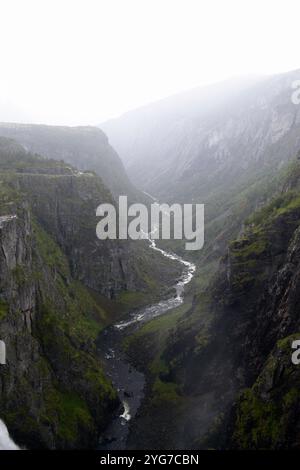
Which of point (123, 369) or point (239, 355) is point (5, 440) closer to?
point (123, 369)

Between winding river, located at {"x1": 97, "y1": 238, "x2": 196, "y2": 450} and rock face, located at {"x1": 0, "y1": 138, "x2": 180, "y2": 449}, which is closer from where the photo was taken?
rock face, located at {"x1": 0, "y1": 138, "x2": 180, "y2": 449}

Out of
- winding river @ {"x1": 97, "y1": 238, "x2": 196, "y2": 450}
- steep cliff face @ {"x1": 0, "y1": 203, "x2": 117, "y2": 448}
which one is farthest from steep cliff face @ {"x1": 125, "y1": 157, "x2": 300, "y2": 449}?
steep cliff face @ {"x1": 0, "y1": 203, "x2": 117, "y2": 448}

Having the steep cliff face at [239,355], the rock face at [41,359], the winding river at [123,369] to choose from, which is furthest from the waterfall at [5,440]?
the steep cliff face at [239,355]

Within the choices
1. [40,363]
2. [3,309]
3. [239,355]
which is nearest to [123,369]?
→ [40,363]

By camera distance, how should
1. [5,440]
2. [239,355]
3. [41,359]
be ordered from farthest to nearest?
[239,355]
[41,359]
[5,440]

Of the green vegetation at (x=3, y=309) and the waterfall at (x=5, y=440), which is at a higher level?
the green vegetation at (x=3, y=309)

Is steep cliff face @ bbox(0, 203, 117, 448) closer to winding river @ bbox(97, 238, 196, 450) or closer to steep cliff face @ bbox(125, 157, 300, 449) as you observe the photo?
winding river @ bbox(97, 238, 196, 450)

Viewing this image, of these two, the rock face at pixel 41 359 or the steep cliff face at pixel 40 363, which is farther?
the rock face at pixel 41 359

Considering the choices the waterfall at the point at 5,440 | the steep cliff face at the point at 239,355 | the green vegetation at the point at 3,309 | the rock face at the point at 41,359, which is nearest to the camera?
the waterfall at the point at 5,440

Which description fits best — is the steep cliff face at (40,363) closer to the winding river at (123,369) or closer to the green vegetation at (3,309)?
the green vegetation at (3,309)
